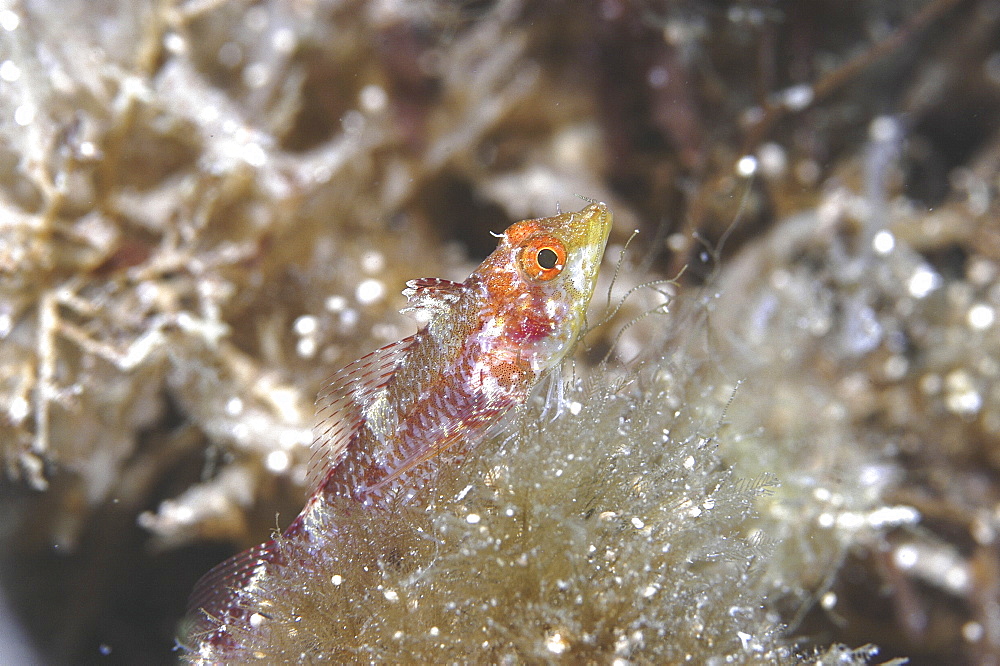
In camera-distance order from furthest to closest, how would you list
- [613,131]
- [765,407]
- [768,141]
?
[613,131] < [768,141] < [765,407]

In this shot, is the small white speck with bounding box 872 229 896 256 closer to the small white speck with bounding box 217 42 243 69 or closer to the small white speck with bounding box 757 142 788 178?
the small white speck with bounding box 757 142 788 178

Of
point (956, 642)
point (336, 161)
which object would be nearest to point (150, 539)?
point (336, 161)

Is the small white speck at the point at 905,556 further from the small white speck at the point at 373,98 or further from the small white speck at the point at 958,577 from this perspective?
the small white speck at the point at 373,98

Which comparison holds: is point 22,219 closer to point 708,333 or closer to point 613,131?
point 708,333

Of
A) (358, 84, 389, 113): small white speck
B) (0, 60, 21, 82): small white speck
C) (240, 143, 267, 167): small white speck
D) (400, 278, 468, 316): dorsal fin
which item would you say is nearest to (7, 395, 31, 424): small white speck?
(0, 60, 21, 82): small white speck

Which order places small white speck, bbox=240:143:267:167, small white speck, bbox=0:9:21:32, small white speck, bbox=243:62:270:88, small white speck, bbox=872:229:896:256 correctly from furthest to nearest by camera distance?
small white speck, bbox=243:62:270:88
small white speck, bbox=872:229:896:256
small white speck, bbox=240:143:267:167
small white speck, bbox=0:9:21:32

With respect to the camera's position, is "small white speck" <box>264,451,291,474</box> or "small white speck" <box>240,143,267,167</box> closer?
"small white speck" <box>264,451,291,474</box>

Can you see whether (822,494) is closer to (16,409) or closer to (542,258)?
(542,258)

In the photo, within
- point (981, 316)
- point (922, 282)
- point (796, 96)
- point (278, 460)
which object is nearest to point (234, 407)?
point (278, 460)
